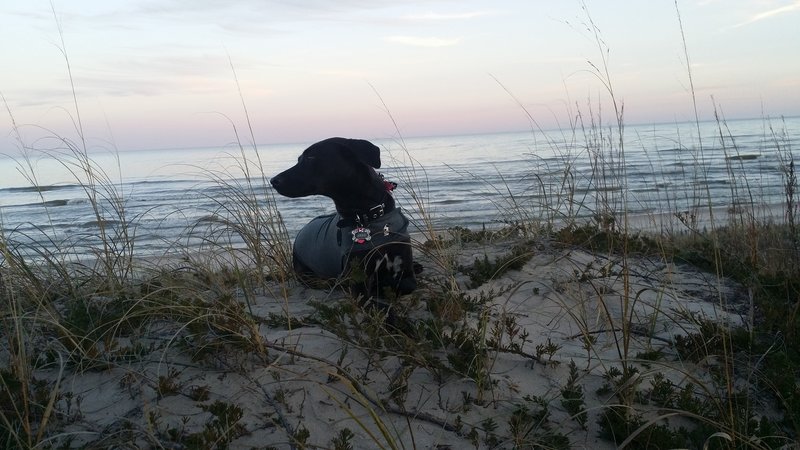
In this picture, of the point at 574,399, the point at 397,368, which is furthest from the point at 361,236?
the point at 574,399

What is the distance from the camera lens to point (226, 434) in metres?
2.38

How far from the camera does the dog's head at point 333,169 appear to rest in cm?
400

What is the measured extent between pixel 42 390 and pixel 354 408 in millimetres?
1296

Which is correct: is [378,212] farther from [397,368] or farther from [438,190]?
[438,190]

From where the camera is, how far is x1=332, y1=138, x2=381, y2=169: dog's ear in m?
3.97

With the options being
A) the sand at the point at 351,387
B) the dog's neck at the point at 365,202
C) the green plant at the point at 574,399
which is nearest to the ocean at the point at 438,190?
the dog's neck at the point at 365,202

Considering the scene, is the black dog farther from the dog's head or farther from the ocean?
the ocean

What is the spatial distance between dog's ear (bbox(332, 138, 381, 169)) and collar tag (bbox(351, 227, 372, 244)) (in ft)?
1.37

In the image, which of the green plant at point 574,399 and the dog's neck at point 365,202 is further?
the dog's neck at point 365,202

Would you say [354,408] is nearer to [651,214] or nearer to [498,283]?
[498,283]

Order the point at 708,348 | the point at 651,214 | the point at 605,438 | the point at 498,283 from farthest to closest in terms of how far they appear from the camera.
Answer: the point at 651,214, the point at 498,283, the point at 708,348, the point at 605,438

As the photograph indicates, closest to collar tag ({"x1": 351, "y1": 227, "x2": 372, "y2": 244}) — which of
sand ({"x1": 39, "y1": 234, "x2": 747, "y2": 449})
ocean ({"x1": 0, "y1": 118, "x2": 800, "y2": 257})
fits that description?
sand ({"x1": 39, "y1": 234, "x2": 747, "y2": 449})

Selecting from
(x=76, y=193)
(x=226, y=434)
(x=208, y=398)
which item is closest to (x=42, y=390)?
(x=208, y=398)

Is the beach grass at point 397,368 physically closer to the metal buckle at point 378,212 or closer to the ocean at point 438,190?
the metal buckle at point 378,212
